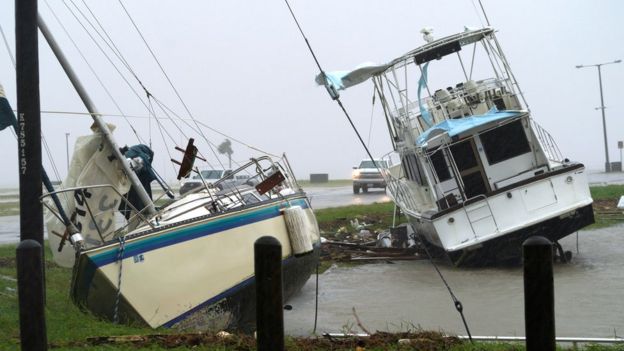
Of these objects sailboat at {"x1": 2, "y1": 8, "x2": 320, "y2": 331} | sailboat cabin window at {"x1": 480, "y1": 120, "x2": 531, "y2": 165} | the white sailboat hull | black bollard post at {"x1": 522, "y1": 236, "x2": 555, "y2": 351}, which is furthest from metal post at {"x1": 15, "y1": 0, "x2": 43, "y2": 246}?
sailboat cabin window at {"x1": 480, "y1": 120, "x2": 531, "y2": 165}

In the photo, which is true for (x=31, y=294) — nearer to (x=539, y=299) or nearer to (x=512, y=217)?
(x=539, y=299)

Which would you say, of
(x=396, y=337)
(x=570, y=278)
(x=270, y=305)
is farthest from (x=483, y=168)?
(x=270, y=305)

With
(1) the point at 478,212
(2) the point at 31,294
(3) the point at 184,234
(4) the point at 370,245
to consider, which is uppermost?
(2) the point at 31,294

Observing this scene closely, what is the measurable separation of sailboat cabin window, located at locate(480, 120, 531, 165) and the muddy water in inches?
101

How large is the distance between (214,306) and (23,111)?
3254mm

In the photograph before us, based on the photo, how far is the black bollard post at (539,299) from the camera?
431 centimetres

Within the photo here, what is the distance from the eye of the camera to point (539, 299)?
4363mm

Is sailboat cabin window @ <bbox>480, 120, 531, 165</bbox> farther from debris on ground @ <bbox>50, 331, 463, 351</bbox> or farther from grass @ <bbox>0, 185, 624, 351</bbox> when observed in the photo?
debris on ground @ <bbox>50, 331, 463, 351</bbox>

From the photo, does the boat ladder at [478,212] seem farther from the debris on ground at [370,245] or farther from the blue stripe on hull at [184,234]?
the blue stripe on hull at [184,234]

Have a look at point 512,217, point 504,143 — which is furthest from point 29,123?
point 504,143

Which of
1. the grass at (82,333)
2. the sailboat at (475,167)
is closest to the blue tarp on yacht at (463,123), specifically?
the sailboat at (475,167)

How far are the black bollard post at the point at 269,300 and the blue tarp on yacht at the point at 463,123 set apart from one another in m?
Answer: 11.2

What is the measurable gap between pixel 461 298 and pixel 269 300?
7.75m

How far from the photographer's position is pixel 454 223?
15.0m
